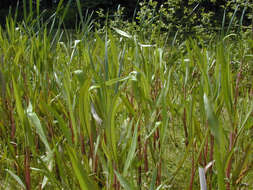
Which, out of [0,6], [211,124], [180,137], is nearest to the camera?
[211,124]

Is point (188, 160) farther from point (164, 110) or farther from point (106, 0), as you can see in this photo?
point (106, 0)

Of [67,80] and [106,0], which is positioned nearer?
Answer: [67,80]

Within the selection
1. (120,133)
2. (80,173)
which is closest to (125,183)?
(80,173)

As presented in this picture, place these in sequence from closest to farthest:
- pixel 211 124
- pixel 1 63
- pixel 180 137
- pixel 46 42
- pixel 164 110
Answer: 1. pixel 211 124
2. pixel 164 110
3. pixel 46 42
4. pixel 1 63
5. pixel 180 137

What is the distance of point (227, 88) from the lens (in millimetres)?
636

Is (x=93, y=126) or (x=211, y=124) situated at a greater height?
(x=211, y=124)

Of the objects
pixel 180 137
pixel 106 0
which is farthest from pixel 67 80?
pixel 106 0

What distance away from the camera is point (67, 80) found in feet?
2.51

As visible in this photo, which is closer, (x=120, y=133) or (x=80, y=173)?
(x=80, y=173)

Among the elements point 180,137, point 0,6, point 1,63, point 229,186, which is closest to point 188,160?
point 180,137

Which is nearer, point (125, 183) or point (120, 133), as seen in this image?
point (125, 183)

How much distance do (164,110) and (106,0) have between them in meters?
9.44

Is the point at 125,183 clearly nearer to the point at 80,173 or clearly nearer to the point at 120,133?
the point at 80,173

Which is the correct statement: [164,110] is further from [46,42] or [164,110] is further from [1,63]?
[1,63]
